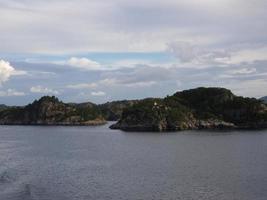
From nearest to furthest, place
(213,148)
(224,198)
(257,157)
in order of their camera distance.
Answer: (224,198) → (257,157) → (213,148)

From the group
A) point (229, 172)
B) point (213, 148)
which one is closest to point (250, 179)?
point (229, 172)

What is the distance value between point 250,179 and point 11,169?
46.2 meters

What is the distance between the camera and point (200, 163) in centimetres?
11069

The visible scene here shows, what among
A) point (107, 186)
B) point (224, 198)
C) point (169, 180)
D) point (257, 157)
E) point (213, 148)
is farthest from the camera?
point (213, 148)

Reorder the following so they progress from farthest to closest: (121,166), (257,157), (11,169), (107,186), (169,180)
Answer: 1. (257,157)
2. (121,166)
3. (11,169)
4. (169,180)
5. (107,186)

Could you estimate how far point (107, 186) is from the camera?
80.8 meters

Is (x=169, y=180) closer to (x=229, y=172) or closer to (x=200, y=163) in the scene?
(x=229, y=172)

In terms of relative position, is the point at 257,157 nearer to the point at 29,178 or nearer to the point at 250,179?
the point at 250,179

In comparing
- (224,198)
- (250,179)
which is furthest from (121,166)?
(224,198)

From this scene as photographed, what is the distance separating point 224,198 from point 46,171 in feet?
138

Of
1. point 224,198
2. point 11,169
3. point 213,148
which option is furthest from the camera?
point 213,148

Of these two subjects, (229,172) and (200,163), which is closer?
(229,172)

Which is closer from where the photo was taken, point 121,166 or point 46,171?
point 46,171

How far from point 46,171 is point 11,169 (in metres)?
7.22
